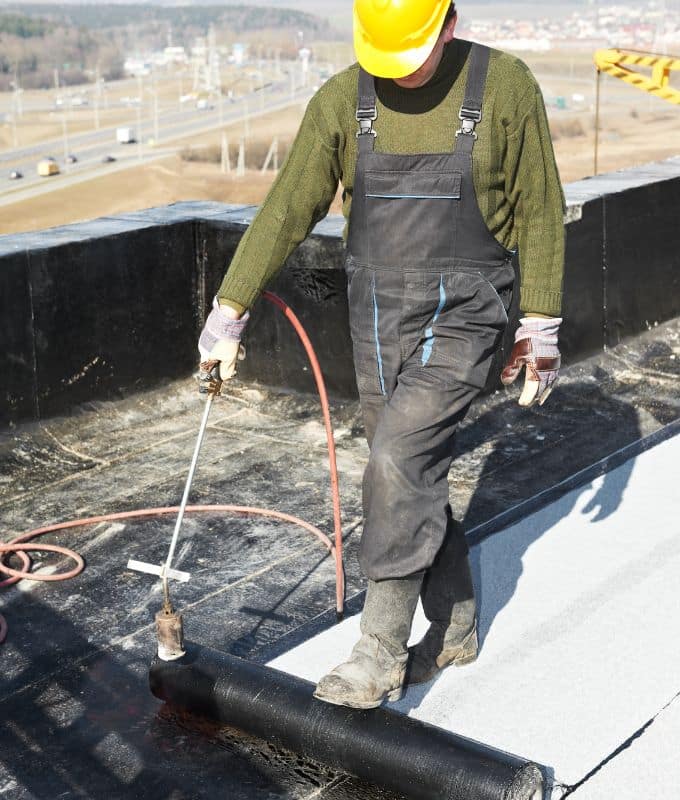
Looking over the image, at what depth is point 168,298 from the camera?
20.0ft

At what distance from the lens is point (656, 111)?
131 m

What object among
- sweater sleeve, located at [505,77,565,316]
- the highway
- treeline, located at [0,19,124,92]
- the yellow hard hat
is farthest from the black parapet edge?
treeline, located at [0,19,124,92]

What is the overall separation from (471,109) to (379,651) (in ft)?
4.58

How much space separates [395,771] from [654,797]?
629mm

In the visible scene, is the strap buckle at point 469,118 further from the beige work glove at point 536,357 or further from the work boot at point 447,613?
the work boot at point 447,613

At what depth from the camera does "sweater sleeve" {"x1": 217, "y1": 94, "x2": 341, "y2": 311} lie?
3.19 m

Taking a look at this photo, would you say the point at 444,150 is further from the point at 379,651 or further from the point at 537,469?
the point at 537,469

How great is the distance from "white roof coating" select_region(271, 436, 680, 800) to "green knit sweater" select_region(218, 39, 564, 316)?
1073 mm

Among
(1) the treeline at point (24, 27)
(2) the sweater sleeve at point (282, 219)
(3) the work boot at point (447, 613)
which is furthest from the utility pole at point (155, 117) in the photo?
(3) the work boot at point (447, 613)

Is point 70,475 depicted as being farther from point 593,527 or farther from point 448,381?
point 448,381

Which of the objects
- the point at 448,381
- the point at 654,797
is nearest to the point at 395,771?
the point at 654,797

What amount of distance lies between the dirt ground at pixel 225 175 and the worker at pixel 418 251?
69.3m

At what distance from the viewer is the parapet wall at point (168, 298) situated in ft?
17.9

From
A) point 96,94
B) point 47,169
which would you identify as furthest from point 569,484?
point 96,94
